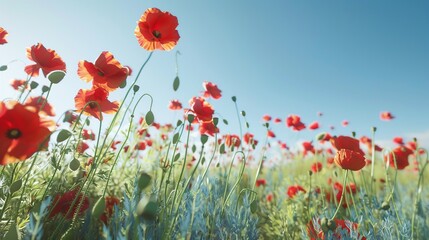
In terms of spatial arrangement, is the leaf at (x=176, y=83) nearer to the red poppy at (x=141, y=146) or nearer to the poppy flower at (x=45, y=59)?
the poppy flower at (x=45, y=59)

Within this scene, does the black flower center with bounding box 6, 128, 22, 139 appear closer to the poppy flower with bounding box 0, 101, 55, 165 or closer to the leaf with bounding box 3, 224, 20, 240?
the poppy flower with bounding box 0, 101, 55, 165

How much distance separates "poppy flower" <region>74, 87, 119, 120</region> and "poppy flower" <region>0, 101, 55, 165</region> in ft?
1.76

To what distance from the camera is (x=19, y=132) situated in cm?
95

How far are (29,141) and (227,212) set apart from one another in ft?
3.28

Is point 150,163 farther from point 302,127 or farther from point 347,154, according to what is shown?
point 347,154

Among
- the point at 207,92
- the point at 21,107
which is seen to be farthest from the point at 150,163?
the point at 21,107

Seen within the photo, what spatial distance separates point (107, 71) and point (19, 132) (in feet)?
1.93

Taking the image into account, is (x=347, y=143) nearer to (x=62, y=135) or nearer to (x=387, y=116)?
(x=62, y=135)

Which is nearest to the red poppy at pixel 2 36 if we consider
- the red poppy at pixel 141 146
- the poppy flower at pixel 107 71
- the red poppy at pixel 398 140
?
the poppy flower at pixel 107 71

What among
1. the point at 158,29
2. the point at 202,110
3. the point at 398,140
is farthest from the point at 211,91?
the point at 398,140

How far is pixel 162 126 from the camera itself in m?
3.67

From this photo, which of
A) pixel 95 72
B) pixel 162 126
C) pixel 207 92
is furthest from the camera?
pixel 162 126

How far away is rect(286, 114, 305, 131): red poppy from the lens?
352 centimetres

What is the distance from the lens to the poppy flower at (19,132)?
90cm
